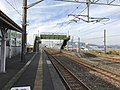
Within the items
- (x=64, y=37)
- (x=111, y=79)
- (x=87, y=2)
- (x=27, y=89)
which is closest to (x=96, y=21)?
(x=87, y=2)

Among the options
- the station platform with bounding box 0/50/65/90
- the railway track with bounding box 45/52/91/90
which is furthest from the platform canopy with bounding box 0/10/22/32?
the railway track with bounding box 45/52/91/90

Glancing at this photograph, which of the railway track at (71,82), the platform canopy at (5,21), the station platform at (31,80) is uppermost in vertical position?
the platform canopy at (5,21)

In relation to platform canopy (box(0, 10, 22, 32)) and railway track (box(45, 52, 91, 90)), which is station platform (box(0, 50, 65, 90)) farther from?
platform canopy (box(0, 10, 22, 32))

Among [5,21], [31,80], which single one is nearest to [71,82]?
[31,80]

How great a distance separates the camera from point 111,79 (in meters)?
14.6

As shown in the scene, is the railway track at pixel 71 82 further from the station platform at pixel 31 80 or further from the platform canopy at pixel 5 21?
the platform canopy at pixel 5 21

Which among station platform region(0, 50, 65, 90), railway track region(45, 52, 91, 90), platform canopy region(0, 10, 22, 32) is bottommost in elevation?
railway track region(45, 52, 91, 90)

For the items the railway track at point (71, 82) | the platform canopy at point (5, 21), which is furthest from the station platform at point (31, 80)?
the platform canopy at point (5, 21)

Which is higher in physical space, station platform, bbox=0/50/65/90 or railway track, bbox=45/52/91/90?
station platform, bbox=0/50/65/90

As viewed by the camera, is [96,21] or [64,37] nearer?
[96,21]

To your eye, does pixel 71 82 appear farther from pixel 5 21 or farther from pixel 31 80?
pixel 5 21

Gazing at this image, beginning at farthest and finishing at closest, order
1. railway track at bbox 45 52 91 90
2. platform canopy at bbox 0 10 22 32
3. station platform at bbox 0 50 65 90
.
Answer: platform canopy at bbox 0 10 22 32 < railway track at bbox 45 52 91 90 < station platform at bbox 0 50 65 90

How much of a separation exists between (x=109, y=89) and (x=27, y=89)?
788cm

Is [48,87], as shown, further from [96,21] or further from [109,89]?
[96,21]
